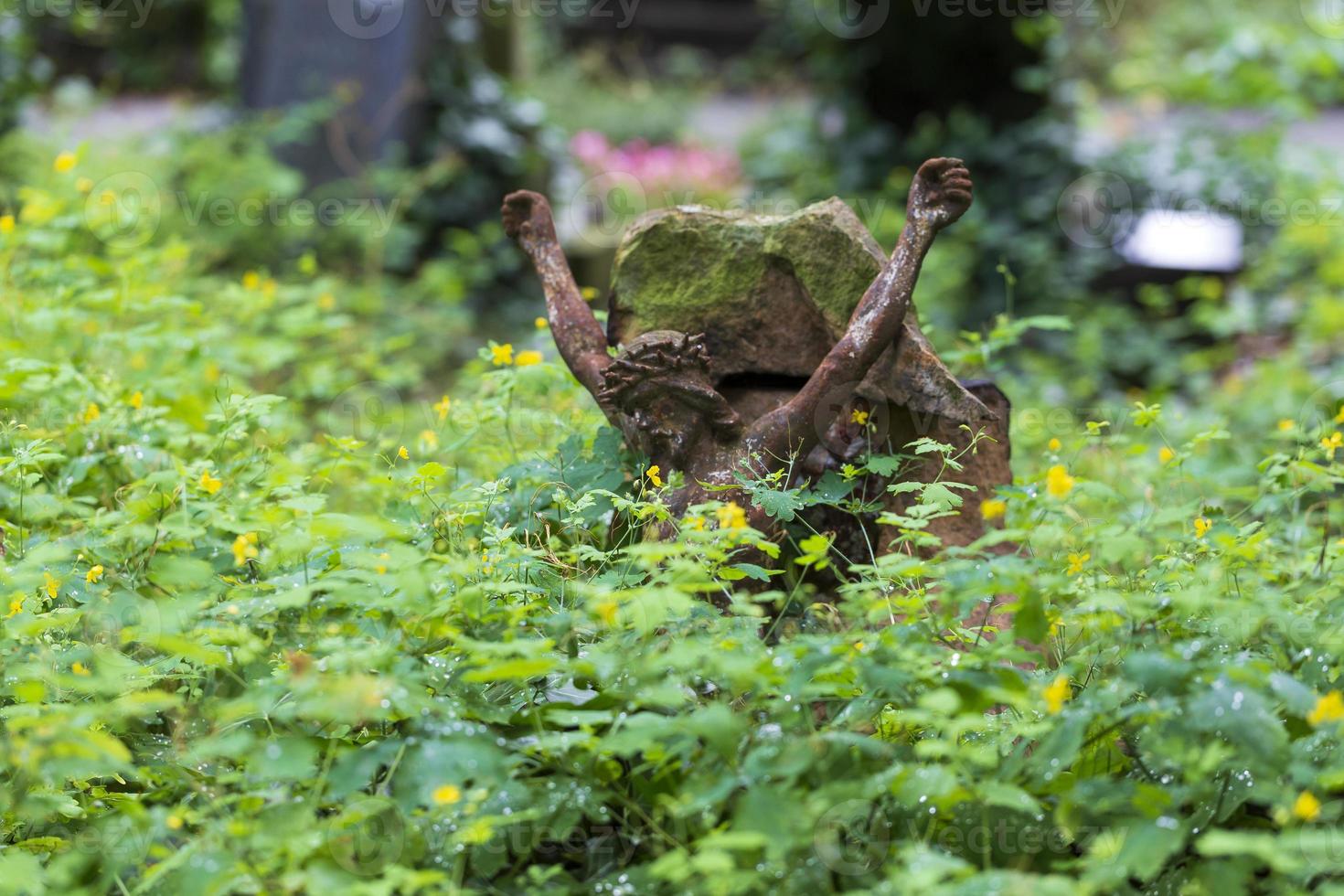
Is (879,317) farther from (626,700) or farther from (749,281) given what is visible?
(626,700)

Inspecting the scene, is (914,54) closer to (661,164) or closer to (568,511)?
(661,164)

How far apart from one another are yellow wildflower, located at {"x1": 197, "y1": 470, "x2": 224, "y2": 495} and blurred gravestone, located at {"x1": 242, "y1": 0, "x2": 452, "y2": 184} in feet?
16.0

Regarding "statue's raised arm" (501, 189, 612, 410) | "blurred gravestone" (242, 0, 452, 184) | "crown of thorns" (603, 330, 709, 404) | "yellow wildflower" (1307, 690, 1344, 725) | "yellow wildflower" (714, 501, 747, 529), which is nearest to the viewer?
"yellow wildflower" (1307, 690, 1344, 725)

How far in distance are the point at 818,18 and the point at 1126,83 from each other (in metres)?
2.24

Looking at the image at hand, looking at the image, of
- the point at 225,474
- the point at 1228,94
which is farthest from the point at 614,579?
the point at 1228,94

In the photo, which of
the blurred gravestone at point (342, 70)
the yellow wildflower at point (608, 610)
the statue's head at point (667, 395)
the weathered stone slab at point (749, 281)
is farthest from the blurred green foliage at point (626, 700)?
the blurred gravestone at point (342, 70)

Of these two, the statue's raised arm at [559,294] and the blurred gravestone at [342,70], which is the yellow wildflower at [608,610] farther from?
the blurred gravestone at [342,70]

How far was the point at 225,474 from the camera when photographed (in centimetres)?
272

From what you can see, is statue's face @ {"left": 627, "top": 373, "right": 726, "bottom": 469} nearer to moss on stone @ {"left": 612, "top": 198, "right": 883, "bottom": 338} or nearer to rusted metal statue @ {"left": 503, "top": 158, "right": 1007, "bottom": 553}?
rusted metal statue @ {"left": 503, "top": 158, "right": 1007, "bottom": 553}

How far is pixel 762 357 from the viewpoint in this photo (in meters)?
2.70

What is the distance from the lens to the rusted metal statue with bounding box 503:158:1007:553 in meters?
2.40

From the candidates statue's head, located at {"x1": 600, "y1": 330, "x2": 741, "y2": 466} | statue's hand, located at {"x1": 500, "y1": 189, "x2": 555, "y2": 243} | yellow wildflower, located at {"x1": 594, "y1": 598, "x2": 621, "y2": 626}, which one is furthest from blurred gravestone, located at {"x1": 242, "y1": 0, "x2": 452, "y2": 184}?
yellow wildflower, located at {"x1": 594, "y1": 598, "x2": 621, "y2": 626}

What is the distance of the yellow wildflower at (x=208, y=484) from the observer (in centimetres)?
238

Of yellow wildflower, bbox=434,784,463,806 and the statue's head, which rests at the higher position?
the statue's head
